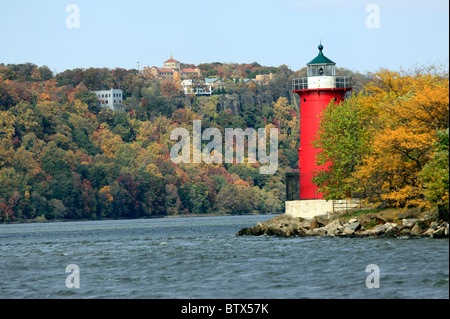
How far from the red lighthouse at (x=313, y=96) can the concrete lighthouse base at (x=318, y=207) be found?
84cm

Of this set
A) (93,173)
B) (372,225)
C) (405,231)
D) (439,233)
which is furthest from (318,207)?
(93,173)

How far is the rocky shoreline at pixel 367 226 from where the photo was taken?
41656 millimetres

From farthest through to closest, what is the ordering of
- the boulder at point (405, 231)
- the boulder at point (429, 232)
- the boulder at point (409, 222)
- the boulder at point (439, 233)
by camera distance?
the boulder at point (409, 222) → the boulder at point (405, 231) → the boulder at point (429, 232) → the boulder at point (439, 233)

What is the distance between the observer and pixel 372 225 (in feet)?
148

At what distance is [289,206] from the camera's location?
51062 mm

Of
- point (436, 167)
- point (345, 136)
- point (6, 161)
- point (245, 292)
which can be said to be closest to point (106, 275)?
point (245, 292)

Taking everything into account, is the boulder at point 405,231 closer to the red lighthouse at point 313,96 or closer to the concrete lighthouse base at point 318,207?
the concrete lighthouse base at point 318,207

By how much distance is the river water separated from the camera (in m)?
28.5

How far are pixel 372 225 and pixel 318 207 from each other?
204 inches

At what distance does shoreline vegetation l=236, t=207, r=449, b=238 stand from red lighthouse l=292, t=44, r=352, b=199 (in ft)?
7.56

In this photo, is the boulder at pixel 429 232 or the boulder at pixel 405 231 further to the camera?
the boulder at pixel 405 231

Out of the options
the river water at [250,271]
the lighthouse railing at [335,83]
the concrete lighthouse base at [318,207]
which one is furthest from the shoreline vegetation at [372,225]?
the lighthouse railing at [335,83]

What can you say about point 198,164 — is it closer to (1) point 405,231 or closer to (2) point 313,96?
(2) point 313,96
